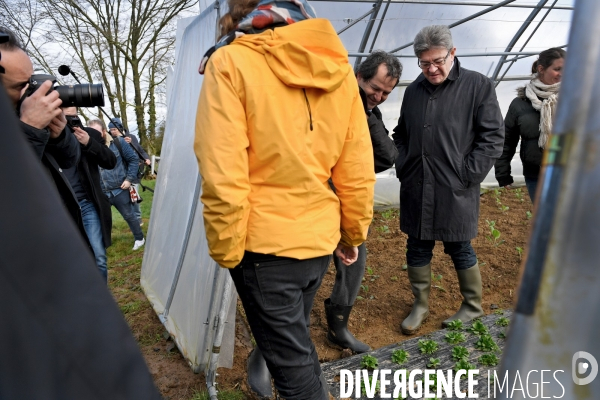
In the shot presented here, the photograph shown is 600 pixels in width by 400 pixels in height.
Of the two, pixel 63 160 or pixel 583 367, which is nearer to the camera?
pixel 583 367

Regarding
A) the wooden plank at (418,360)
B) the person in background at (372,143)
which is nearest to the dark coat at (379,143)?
the person in background at (372,143)

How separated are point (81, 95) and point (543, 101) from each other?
303 centimetres

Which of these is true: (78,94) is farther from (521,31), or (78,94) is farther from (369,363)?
(521,31)

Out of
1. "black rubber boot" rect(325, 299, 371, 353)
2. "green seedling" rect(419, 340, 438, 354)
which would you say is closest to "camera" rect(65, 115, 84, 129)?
"black rubber boot" rect(325, 299, 371, 353)

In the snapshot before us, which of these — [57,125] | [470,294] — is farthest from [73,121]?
[470,294]

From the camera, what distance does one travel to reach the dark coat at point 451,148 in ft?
8.77

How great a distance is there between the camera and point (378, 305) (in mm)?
3361

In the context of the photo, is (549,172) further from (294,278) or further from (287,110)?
(294,278)

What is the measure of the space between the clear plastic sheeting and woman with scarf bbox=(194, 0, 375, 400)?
76 centimetres

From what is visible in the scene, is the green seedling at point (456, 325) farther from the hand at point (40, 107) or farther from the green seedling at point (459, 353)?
the hand at point (40, 107)

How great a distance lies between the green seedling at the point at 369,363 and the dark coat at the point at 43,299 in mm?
2175

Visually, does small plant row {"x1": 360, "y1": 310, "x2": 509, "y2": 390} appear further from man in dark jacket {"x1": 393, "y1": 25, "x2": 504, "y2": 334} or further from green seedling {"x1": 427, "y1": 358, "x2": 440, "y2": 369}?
man in dark jacket {"x1": 393, "y1": 25, "x2": 504, "y2": 334}

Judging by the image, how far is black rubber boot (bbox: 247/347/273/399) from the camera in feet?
7.34

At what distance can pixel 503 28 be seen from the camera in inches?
259
